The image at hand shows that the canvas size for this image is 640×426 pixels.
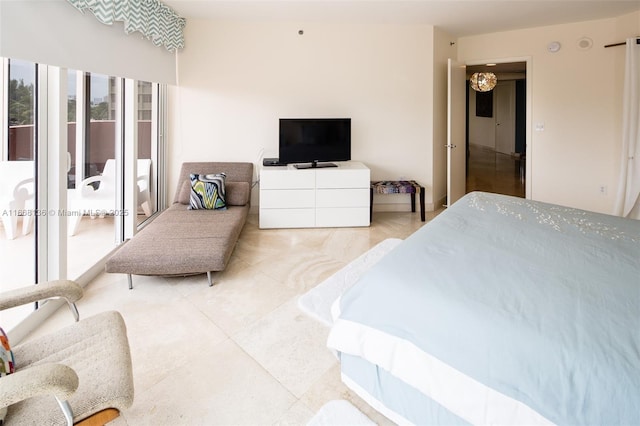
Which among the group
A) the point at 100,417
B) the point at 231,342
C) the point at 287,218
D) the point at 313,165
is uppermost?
the point at 313,165

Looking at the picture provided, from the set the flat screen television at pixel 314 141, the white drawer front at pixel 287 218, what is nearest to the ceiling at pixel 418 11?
the flat screen television at pixel 314 141

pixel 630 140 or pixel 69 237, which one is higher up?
pixel 630 140

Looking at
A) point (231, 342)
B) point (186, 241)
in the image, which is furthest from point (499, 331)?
point (186, 241)

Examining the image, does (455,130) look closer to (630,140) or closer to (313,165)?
(630,140)

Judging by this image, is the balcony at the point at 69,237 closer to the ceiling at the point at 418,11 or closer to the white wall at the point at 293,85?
the white wall at the point at 293,85

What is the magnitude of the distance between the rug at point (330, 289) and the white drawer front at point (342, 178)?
1.21 metres

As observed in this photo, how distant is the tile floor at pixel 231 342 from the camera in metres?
1.61

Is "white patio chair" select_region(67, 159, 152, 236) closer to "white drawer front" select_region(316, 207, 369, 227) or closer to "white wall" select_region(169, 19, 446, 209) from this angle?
"white wall" select_region(169, 19, 446, 209)

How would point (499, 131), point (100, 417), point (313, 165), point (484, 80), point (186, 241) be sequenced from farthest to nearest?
point (499, 131) → point (484, 80) → point (313, 165) → point (186, 241) → point (100, 417)

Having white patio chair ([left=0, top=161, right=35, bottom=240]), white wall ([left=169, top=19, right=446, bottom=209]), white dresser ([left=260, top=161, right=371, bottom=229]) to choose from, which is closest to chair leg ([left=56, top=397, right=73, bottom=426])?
white patio chair ([left=0, top=161, right=35, bottom=240])

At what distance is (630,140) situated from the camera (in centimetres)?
412

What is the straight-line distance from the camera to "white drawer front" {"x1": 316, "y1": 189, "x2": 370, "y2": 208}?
4199 millimetres

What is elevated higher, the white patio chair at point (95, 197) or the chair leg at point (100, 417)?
the white patio chair at point (95, 197)

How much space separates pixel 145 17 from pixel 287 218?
7.88 feet
